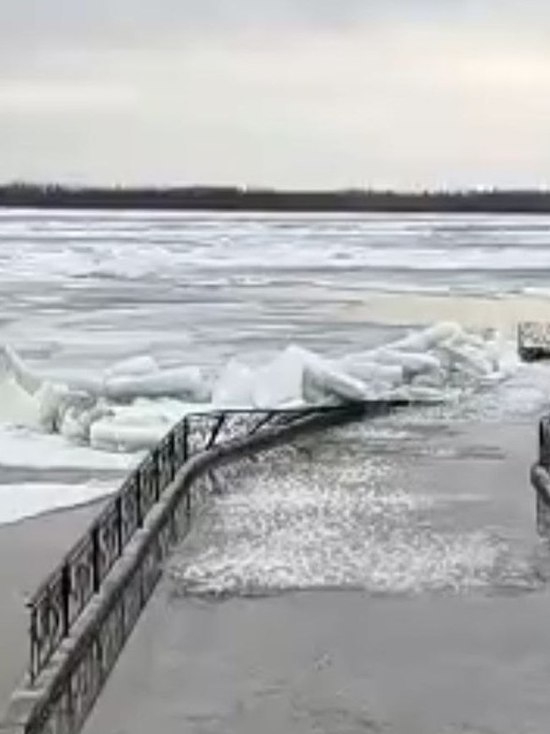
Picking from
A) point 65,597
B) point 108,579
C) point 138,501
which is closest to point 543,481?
point 138,501

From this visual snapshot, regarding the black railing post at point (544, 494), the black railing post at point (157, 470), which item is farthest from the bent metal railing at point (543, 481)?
the black railing post at point (157, 470)

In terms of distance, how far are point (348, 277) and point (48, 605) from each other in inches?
1833

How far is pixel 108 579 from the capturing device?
9.07 m

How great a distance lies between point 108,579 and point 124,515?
5.14 feet

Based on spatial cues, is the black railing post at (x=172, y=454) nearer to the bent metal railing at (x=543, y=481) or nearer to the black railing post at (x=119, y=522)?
the black railing post at (x=119, y=522)

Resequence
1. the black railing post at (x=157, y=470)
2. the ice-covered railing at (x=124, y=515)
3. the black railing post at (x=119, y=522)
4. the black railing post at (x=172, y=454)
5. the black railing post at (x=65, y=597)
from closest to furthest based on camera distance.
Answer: the ice-covered railing at (x=124, y=515)
the black railing post at (x=65, y=597)
the black railing post at (x=119, y=522)
the black railing post at (x=157, y=470)
the black railing post at (x=172, y=454)

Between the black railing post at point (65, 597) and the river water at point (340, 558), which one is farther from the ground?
the black railing post at point (65, 597)

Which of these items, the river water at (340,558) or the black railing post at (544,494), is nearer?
the river water at (340,558)

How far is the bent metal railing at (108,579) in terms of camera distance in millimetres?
7020

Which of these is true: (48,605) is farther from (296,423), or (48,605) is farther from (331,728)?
(296,423)

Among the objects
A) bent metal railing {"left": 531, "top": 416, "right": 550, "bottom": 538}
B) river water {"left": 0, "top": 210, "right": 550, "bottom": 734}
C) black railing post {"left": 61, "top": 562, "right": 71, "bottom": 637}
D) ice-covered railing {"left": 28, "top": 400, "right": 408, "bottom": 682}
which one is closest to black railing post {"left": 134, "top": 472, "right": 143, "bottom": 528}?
ice-covered railing {"left": 28, "top": 400, "right": 408, "bottom": 682}

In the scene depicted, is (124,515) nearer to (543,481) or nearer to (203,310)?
(543,481)

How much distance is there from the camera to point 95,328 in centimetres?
3334

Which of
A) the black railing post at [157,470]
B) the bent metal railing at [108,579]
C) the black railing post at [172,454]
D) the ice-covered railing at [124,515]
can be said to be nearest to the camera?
the bent metal railing at [108,579]
